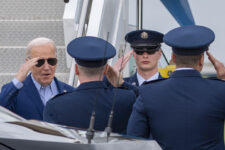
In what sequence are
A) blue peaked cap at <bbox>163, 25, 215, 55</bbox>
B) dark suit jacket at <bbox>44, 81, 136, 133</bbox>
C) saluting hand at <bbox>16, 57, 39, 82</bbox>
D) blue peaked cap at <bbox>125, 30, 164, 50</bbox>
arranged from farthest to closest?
blue peaked cap at <bbox>125, 30, 164, 50</bbox>, saluting hand at <bbox>16, 57, 39, 82</bbox>, dark suit jacket at <bbox>44, 81, 136, 133</bbox>, blue peaked cap at <bbox>163, 25, 215, 55</bbox>

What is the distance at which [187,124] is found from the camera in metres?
4.34

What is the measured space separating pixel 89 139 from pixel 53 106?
4.80 feet

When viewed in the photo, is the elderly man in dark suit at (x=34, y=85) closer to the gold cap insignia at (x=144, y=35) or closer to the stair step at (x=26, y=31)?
the gold cap insignia at (x=144, y=35)

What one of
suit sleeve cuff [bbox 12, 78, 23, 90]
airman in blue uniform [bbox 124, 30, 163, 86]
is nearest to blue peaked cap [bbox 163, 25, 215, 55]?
suit sleeve cuff [bbox 12, 78, 23, 90]

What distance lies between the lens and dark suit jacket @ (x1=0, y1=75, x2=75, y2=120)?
5.43 metres

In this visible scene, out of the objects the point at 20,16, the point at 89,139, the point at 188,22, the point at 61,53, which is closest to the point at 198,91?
the point at 89,139

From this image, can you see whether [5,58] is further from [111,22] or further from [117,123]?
[117,123]

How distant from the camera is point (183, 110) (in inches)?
171

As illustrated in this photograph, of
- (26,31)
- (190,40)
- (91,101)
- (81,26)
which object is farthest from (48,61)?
(26,31)

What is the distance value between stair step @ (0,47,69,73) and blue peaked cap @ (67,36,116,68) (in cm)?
333

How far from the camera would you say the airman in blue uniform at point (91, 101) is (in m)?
4.67

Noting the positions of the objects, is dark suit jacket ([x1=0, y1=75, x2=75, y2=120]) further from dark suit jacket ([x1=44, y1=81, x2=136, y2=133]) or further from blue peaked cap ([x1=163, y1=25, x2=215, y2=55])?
blue peaked cap ([x1=163, y1=25, x2=215, y2=55])

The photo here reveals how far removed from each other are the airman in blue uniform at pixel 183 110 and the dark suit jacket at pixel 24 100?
1241 mm

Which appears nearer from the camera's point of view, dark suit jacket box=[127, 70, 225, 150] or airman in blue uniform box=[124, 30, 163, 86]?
dark suit jacket box=[127, 70, 225, 150]
